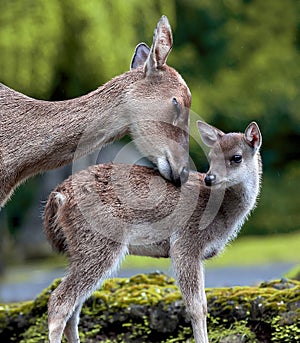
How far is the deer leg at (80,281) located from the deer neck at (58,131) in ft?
2.35

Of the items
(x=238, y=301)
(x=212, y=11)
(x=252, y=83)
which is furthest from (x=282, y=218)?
(x=238, y=301)

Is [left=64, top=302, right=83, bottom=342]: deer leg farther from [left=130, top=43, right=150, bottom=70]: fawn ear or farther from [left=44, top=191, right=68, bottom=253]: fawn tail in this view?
[left=130, top=43, right=150, bottom=70]: fawn ear

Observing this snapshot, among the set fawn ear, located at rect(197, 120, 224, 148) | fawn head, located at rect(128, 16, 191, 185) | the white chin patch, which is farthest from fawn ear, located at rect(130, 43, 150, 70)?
the white chin patch

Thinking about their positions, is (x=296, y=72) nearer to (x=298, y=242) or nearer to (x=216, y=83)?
(x=216, y=83)

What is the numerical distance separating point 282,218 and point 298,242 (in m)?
1.29

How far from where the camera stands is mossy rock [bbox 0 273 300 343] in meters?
7.82

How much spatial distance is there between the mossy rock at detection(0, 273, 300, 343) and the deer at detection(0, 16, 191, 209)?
55.5 inches

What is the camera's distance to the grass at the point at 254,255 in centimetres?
1936

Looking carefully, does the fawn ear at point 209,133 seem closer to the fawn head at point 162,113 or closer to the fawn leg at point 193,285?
the fawn head at point 162,113

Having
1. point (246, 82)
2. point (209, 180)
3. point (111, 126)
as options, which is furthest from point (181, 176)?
point (246, 82)

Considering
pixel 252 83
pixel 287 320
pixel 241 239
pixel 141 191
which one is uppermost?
pixel 252 83

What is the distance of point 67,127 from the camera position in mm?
7137

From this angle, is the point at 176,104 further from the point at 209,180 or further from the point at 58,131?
the point at 58,131

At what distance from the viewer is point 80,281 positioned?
701 cm
